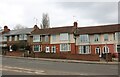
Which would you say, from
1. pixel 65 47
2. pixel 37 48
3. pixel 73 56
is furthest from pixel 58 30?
pixel 73 56

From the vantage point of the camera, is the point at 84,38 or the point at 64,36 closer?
the point at 84,38

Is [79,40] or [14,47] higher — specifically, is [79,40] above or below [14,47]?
above

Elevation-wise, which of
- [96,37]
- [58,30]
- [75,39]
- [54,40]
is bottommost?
[54,40]

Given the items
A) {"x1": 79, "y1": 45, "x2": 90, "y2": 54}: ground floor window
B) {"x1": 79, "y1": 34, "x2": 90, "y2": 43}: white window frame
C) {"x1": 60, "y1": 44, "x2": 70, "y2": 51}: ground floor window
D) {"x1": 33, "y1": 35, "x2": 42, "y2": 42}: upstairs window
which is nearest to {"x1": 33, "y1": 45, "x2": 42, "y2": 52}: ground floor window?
{"x1": 33, "y1": 35, "x2": 42, "y2": 42}: upstairs window

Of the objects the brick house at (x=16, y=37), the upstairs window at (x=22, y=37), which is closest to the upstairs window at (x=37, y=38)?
the brick house at (x=16, y=37)

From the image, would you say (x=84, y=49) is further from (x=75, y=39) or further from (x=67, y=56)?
(x=67, y=56)

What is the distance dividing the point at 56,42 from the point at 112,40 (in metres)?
15.6

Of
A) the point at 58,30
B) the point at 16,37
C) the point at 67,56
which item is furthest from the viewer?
the point at 16,37

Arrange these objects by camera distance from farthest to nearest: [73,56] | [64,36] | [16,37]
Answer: [16,37], [64,36], [73,56]

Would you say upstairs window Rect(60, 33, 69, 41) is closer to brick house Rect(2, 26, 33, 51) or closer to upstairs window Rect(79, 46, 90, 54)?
upstairs window Rect(79, 46, 90, 54)

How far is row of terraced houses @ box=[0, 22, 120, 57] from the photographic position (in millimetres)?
57094

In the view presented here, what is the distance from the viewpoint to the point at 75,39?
6209 cm

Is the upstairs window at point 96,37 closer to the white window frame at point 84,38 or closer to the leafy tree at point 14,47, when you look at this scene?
the white window frame at point 84,38

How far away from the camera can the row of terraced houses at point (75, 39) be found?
57.1 metres
